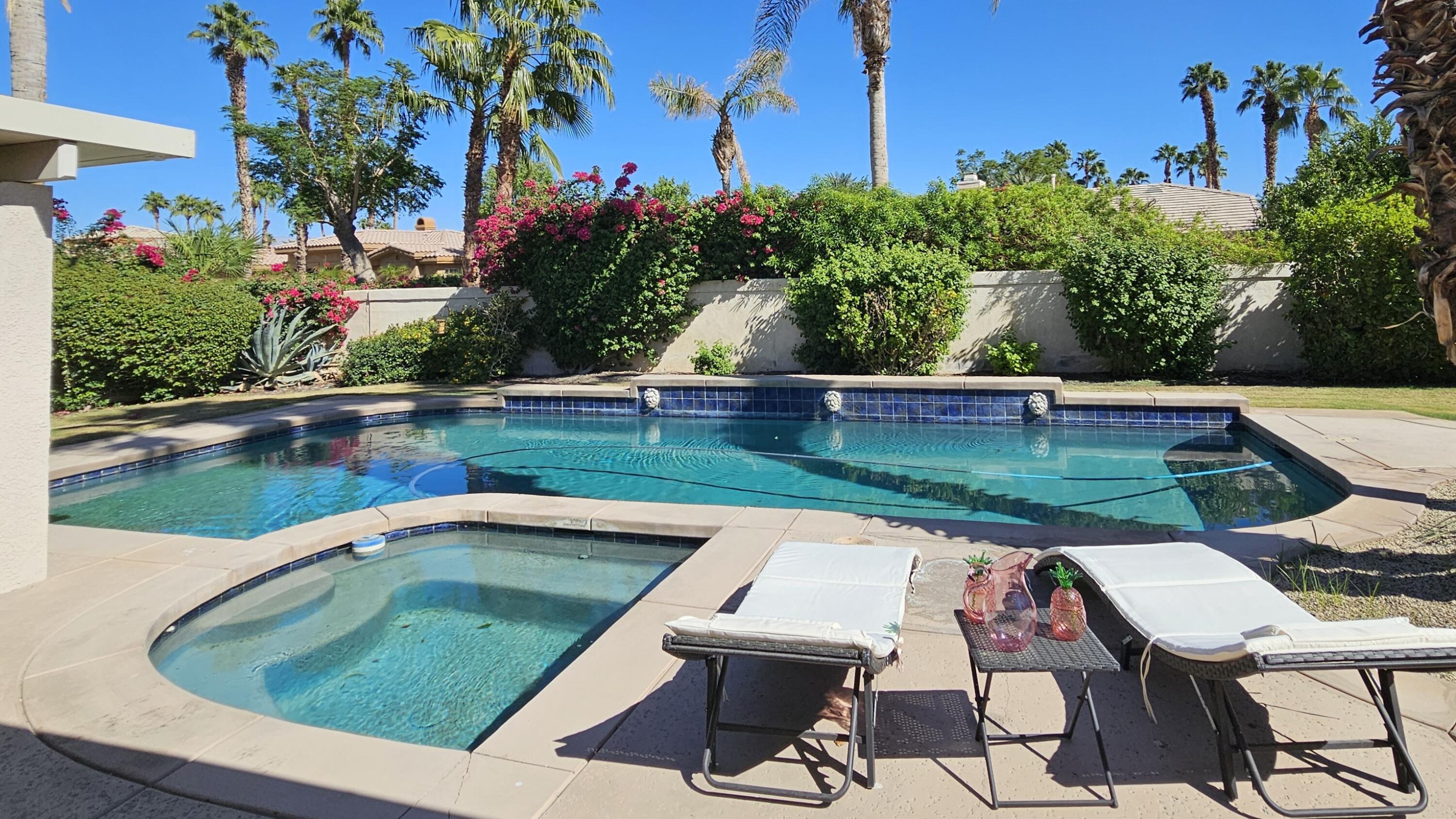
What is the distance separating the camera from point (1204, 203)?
2667cm

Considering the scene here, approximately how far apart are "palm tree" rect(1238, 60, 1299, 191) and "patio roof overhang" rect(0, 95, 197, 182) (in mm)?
39127

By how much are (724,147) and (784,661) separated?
83.3ft

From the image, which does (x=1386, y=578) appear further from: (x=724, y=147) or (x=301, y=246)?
(x=301, y=246)

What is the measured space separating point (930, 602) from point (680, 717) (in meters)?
1.55

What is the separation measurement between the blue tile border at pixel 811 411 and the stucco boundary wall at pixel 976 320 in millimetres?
2532

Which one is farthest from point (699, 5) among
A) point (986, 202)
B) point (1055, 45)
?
point (986, 202)

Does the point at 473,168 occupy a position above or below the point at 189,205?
below

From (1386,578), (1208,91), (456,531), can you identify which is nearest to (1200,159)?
(1208,91)

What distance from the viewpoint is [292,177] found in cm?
2997

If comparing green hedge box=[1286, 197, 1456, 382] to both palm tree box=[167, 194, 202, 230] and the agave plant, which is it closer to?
the agave plant

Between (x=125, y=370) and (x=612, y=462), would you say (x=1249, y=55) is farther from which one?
(x=125, y=370)

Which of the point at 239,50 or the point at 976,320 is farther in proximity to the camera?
the point at 239,50

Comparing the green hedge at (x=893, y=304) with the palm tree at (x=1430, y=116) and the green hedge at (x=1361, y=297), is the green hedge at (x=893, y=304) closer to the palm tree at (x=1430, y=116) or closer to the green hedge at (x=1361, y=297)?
the green hedge at (x=1361, y=297)

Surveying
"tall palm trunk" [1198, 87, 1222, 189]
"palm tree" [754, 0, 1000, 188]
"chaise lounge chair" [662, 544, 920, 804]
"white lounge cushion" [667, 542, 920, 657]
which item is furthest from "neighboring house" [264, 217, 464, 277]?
"chaise lounge chair" [662, 544, 920, 804]
